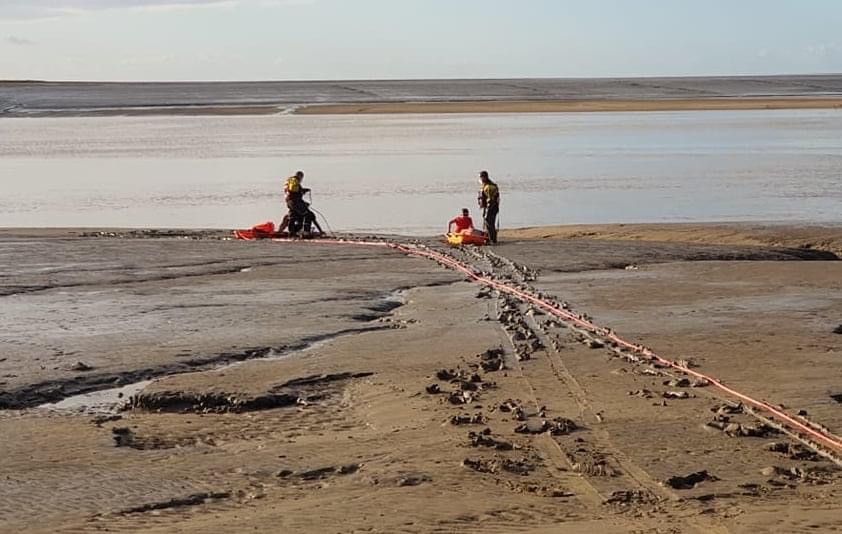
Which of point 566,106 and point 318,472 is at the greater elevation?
point 566,106

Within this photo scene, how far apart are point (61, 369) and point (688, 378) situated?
233 inches

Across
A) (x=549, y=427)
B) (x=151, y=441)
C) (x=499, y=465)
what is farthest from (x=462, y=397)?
(x=151, y=441)

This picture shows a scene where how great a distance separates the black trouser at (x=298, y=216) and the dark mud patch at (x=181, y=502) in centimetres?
1768

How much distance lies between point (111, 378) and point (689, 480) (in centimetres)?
600

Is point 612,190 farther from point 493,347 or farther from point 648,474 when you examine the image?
point 648,474

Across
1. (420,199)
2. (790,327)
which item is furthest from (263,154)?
(790,327)

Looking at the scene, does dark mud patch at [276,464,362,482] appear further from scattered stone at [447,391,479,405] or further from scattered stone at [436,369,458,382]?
scattered stone at [436,369,458,382]

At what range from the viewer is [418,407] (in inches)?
424

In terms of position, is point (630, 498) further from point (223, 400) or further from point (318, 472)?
point (223, 400)

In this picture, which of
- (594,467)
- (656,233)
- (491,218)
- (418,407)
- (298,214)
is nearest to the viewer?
(594,467)

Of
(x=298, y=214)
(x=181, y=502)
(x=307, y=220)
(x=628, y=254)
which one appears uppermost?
(x=298, y=214)

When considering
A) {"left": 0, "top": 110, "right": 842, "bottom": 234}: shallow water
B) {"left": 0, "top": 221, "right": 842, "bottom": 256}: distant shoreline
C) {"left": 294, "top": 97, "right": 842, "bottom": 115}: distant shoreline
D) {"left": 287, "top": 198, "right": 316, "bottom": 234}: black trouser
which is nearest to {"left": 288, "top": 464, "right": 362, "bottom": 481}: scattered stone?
{"left": 0, "top": 221, "right": 842, "bottom": 256}: distant shoreline

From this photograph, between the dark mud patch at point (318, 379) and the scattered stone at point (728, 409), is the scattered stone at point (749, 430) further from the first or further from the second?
the dark mud patch at point (318, 379)

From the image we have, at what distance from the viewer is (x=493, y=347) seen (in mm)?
13477
